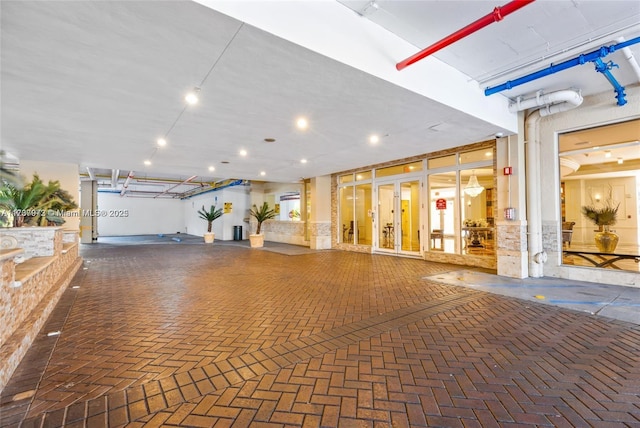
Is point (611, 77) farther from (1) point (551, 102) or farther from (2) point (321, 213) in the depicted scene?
(2) point (321, 213)

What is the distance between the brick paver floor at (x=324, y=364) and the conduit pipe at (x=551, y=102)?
10.8 feet

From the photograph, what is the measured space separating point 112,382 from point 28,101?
3.97 metres

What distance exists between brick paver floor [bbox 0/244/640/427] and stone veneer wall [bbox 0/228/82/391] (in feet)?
0.37

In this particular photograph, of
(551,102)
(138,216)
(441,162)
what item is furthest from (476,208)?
(138,216)

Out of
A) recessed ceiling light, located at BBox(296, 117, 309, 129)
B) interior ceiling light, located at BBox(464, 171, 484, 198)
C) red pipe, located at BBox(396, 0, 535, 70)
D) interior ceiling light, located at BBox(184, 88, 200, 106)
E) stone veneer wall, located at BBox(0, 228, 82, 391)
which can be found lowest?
stone veneer wall, located at BBox(0, 228, 82, 391)

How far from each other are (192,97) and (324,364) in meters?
3.52

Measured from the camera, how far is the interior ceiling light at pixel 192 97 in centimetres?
354

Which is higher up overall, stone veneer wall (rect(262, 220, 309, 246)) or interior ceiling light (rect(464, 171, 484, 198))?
interior ceiling light (rect(464, 171, 484, 198))

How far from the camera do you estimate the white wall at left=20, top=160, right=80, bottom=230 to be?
23.4 feet

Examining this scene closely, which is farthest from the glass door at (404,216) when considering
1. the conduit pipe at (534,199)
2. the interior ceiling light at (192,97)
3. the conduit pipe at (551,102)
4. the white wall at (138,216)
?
the white wall at (138,216)

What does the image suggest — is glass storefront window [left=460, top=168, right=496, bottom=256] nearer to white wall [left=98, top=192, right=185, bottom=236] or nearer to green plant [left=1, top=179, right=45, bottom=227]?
green plant [left=1, top=179, right=45, bottom=227]

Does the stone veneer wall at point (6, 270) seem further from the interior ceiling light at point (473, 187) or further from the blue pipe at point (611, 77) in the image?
the interior ceiling light at point (473, 187)

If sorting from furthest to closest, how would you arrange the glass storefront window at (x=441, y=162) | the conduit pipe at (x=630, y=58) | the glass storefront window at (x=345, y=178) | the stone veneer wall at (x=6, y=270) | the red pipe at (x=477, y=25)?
the glass storefront window at (x=345, y=178) → the glass storefront window at (x=441, y=162) → the conduit pipe at (x=630, y=58) → the red pipe at (x=477, y=25) → the stone veneer wall at (x=6, y=270)

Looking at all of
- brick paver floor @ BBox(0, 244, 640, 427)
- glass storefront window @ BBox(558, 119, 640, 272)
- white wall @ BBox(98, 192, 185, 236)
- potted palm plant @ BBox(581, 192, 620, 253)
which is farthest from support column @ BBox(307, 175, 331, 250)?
white wall @ BBox(98, 192, 185, 236)
